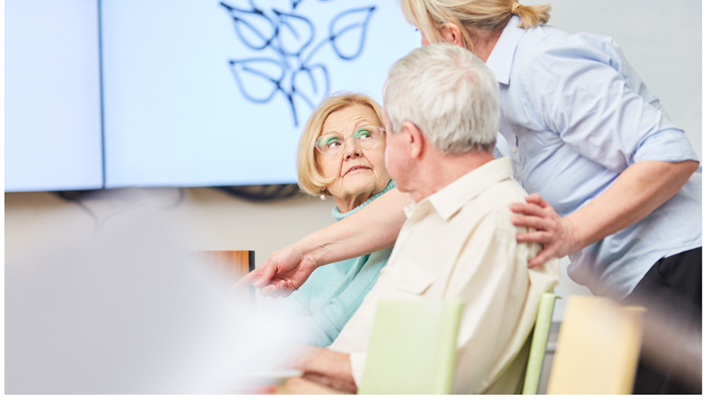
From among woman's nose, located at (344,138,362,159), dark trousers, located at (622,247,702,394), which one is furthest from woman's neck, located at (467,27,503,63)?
dark trousers, located at (622,247,702,394)

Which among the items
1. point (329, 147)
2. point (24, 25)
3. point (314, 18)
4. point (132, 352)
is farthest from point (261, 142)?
point (132, 352)

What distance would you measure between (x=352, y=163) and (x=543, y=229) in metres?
0.62

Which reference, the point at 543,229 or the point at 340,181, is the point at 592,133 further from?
the point at 340,181

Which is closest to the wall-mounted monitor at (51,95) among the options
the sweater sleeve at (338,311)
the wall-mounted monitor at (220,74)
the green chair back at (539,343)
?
the wall-mounted monitor at (220,74)

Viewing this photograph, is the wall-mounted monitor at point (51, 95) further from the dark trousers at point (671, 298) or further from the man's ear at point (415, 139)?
the dark trousers at point (671, 298)

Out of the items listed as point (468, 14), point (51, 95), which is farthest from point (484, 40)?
point (51, 95)

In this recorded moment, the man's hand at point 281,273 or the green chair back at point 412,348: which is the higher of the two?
the green chair back at point 412,348

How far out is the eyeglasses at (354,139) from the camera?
129 cm

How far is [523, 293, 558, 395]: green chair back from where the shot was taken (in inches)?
26.7

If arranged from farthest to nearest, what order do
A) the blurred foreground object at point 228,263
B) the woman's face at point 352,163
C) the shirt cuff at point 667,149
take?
1. the blurred foreground object at point 228,263
2. the woman's face at point 352,163
3. the shirt cuff at point 667,149

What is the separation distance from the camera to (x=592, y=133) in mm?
875

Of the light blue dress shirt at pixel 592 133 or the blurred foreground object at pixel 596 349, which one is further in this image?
the light blue dress shirt at pixel 592 133

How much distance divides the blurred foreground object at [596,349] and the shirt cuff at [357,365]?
26cm

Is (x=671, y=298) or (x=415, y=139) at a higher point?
(x=415, y=139)
